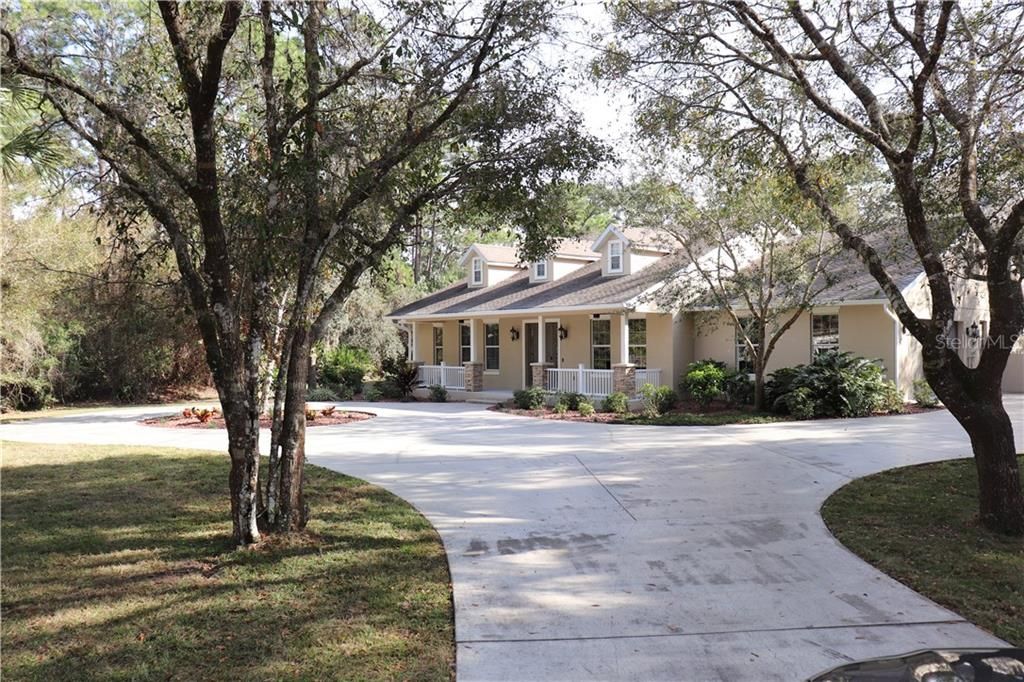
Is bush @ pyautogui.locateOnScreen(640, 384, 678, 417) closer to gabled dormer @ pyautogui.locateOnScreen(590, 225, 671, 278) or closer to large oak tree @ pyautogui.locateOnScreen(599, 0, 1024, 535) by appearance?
gabled dormer @ pyautogui.locateOnScreen(590, 225, 671, 278)

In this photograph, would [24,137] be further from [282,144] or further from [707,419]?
[707,419]

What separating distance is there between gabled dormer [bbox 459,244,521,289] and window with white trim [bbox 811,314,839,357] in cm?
1159

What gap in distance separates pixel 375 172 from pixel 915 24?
5.07 metres

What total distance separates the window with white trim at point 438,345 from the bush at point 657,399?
35.5ft

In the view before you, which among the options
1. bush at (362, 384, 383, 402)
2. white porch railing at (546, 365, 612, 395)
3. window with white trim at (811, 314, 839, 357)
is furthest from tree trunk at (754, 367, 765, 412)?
bush at (362, 384, 383, 402)

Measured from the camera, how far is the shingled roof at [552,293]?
718 inches

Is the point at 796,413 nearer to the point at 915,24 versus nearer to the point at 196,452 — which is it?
the point at 915,24

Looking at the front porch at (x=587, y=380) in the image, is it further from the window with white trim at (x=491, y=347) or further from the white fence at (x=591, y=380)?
the window with white trim at (x=491, y=347)

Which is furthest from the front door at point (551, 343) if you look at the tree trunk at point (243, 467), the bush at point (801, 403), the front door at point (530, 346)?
the tree trunk at point (243, 467)

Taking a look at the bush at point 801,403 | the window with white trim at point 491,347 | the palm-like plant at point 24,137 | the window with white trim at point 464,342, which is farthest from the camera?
the window with white trim at point 464,342

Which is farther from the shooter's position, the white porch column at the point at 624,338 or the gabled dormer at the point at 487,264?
the gabled dormer at the point at 487,264

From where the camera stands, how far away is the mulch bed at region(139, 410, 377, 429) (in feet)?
53.1

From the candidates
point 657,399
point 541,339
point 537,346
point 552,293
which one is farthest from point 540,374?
point 657,399

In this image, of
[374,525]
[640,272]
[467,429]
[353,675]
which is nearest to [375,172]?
[374,525]
